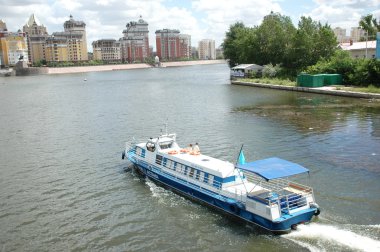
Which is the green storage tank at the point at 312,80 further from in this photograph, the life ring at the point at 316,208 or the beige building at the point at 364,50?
the life ring at the point at 316,208

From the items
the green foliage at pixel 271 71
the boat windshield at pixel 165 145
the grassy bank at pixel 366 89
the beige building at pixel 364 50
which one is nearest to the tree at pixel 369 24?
the beige building at pixel 364 50

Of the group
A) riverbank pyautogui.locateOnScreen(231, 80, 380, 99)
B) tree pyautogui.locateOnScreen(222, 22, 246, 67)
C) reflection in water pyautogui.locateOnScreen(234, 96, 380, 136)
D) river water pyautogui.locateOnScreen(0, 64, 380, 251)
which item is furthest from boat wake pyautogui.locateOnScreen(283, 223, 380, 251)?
tree pyautogui.locateOnScreen(222, 22, 246, 67)

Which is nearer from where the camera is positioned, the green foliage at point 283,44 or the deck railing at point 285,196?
the deck railing at point 285,196

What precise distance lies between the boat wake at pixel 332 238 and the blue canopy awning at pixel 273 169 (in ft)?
9.19

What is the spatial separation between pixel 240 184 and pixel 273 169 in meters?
2.81

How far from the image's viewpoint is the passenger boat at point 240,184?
2027cm

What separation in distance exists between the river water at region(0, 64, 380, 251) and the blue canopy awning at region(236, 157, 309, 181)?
111 inches

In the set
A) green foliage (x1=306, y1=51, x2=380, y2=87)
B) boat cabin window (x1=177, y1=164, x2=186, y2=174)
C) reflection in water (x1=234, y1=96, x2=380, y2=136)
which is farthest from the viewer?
green foliage (x1=306, y1=51, x2=380, y2=87)

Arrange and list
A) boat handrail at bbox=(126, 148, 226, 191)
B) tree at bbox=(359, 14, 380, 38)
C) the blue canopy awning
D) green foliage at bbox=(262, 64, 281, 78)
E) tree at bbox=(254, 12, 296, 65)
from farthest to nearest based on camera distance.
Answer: tree at bbox=(359, 14, 380, 38) < tree at bbox=(254, 12, 296, 65) < green foliage at bbox=(262, 64, 281, 78) < boat handrail at bbox=(126, 148, 226, 191) < the blue canopy awning

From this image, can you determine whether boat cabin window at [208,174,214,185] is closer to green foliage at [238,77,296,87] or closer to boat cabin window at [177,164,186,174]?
boat cabin window at [177,164,186,174]

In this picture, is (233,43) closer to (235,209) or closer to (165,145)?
(165,145)

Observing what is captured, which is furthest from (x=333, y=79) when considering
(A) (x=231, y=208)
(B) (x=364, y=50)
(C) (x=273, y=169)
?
(A) (x=231, y=208)

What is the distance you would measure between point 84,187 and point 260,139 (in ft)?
60.1

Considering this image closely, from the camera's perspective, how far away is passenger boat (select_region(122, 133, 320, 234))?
798 inches
